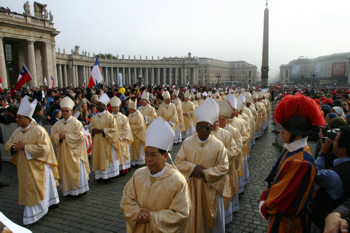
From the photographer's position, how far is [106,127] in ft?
23.6

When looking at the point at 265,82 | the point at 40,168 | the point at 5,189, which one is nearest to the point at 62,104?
the point at 40,168

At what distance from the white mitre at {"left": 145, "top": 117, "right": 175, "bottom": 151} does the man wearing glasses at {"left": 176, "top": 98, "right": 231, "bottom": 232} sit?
124cm

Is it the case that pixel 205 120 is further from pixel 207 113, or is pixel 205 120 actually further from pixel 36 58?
pixel 36 58

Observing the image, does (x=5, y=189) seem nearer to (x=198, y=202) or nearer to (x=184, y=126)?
(x=198, y=202)

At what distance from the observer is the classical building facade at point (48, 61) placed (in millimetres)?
26484

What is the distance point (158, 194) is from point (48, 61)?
3339cm

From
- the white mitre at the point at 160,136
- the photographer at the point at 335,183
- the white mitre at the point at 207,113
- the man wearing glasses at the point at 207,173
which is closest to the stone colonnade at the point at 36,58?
the white mitre at the point at 207,113

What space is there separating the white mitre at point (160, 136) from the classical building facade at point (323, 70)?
76.0m

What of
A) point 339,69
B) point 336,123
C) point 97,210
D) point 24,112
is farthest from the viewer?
point 339,69

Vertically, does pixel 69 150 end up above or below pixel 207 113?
below

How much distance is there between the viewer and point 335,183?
2461 mm

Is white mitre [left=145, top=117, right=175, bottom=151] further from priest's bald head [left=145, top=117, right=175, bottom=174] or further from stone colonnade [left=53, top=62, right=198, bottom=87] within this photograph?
stone colonnade [left=53, top=62, right=198, bottom=87]

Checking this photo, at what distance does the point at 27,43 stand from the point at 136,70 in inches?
2562

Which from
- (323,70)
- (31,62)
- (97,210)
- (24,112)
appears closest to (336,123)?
(97,210)
